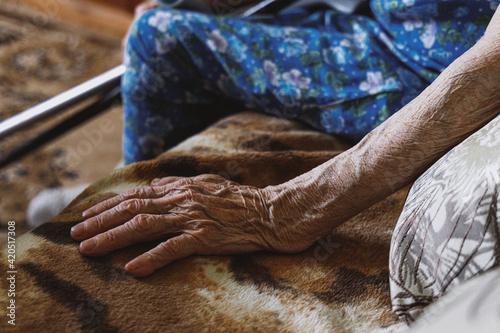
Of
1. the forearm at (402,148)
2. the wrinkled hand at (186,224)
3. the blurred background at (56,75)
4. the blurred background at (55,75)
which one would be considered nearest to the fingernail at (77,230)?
the wrinkled hand at (186,224)

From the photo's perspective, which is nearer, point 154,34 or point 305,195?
point 305,195

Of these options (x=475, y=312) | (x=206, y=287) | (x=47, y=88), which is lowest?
(x=475, y=312)

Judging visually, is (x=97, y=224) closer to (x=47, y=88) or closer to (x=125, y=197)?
(x=125, y=197)

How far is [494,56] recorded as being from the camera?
1.84ft

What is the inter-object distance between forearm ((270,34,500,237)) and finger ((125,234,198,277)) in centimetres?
14

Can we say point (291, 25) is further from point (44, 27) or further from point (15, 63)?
point (44, 27)

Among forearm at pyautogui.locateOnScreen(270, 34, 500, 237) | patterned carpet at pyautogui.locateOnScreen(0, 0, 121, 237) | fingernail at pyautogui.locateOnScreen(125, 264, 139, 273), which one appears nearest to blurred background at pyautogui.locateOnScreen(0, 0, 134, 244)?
patterned carpet at pyautogui.locateOnScreen(0, 0, 121, 237)

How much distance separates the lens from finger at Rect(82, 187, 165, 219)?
25.9 inches

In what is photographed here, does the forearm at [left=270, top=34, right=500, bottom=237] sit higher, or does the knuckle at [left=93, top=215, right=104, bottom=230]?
the knuckle at [left=93, top=215, right=104, bottom=230]

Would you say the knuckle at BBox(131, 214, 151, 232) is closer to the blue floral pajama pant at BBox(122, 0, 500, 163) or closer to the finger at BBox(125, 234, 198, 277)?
the finger at BBox(125, 234, 198, 277)

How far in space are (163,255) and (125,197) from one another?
0.43 ft

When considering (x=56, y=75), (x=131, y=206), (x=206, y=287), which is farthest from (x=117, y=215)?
(x=56, y=75)

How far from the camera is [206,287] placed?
58 centimetres

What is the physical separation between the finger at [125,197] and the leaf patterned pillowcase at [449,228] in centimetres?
37
